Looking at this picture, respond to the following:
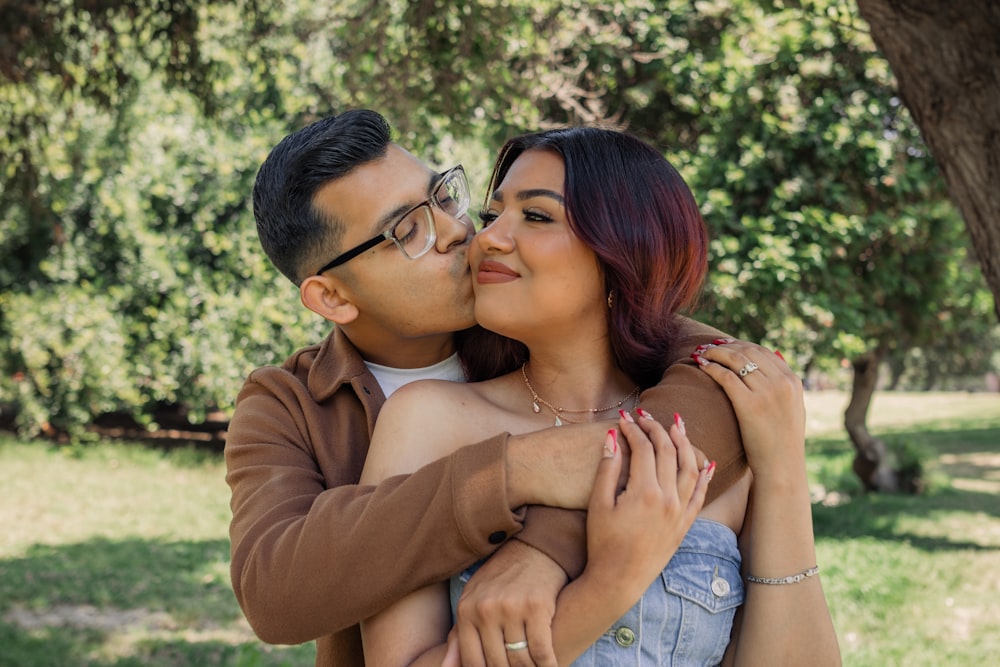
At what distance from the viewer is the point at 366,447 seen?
2.32 m

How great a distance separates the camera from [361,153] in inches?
96.4

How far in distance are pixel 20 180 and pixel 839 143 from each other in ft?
23.5

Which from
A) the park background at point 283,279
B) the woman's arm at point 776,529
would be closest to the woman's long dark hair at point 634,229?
the woman's arm at point 776,529

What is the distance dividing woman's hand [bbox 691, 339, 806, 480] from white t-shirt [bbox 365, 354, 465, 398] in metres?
0.75

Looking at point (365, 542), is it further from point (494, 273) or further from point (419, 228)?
point (419, 228)

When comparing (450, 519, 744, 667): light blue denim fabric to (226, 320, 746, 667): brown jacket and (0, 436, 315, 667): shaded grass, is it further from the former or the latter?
(0, 436, 315, 667): shaded grass

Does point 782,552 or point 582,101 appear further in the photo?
point 582,101

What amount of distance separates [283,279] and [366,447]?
9929 mm

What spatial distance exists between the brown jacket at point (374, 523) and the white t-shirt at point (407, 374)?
1.33 ft

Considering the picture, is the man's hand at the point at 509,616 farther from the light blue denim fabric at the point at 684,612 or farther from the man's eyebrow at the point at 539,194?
the man's eyebrow at the point at 539,194

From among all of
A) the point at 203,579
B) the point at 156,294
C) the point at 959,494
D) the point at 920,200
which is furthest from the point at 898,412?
the point at 203,579

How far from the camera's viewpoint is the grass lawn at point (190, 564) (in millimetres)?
7254

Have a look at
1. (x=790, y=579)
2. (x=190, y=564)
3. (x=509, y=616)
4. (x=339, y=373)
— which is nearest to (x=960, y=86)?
(x=790, y=579)

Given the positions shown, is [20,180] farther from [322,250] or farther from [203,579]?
[322,250]
